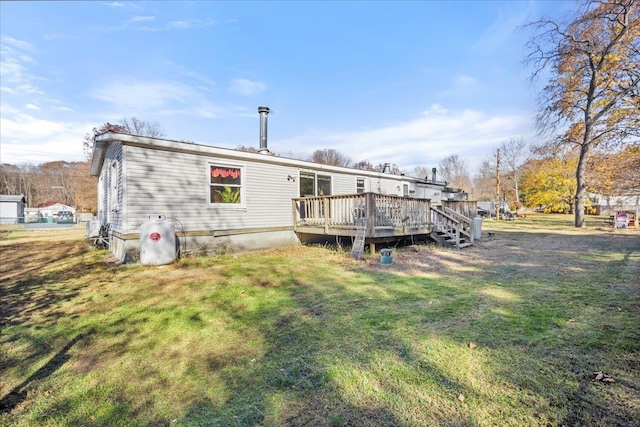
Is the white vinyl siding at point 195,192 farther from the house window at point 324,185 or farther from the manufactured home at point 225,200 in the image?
the house window at point 324,185

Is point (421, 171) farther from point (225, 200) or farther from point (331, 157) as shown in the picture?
point (225, 200)

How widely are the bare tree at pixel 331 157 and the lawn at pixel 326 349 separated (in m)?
41.2

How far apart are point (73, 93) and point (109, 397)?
2498 cm

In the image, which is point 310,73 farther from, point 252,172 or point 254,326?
point 254,326

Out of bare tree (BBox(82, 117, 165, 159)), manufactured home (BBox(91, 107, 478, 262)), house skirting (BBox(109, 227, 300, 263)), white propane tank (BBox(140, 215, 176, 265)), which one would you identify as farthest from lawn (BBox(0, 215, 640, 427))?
bare tree (BBox(82, 117, 165, 159))

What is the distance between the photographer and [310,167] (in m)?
11.4

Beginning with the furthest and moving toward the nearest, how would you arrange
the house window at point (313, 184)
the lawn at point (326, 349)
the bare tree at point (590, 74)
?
the bare tree at point (590, 74) < the house window at point (313, 184) < the lawn at point (326, 349)

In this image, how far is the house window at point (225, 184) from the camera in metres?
8.83

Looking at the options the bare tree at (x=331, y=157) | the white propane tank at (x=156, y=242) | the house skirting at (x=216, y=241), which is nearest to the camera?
the white propane tank at (x=156, y=242)

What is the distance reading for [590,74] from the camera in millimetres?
15320

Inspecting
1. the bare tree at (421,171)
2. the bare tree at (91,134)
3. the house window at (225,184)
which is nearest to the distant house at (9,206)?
the bare tree at (91,134)

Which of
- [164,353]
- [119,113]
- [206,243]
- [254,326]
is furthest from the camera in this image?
[119,113]

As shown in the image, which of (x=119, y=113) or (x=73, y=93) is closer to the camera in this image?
(x=73, y=93)

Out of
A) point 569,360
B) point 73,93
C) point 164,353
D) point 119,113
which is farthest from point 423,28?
point 119,113
